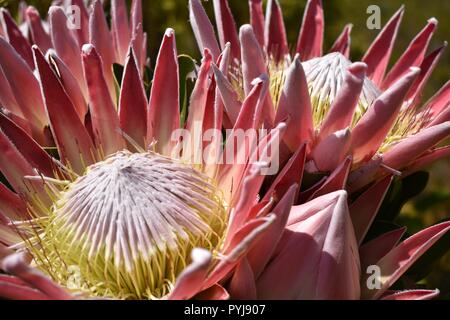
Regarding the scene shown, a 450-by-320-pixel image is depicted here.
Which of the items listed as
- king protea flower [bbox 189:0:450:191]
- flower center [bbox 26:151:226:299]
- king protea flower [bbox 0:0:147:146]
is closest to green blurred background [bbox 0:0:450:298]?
king protea flower [bbox 0:0:147:146]

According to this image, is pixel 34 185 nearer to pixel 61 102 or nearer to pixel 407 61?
pixel 61 102

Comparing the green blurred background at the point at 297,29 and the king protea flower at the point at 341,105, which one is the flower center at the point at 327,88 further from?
the green blurred background at the point at 297,29

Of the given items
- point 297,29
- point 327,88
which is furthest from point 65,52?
point 297,29

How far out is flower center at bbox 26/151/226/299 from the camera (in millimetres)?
1354

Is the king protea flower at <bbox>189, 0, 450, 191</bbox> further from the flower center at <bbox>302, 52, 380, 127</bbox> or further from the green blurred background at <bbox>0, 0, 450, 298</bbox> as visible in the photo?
the green blurred background at <bbox>0, 0, 450, 298</bbox>

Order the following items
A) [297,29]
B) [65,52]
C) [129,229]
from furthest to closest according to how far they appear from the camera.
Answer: [297,29], [65,52], [129,229]

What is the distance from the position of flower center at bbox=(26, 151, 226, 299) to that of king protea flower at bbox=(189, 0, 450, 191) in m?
0.23

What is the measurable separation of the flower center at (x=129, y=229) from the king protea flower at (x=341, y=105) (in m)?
0.23

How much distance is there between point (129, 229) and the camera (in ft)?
4.40

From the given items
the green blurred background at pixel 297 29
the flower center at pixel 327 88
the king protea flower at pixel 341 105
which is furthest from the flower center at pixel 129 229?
the green blurred background at pixel 297 29

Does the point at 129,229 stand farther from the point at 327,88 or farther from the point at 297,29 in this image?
the point at 297,29

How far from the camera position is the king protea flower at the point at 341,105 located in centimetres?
137

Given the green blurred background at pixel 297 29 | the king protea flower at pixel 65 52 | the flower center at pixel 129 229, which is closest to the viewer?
the flower center at pixel 129 229

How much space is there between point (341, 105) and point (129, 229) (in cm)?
55
